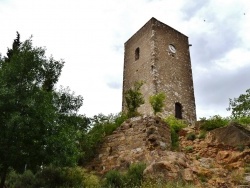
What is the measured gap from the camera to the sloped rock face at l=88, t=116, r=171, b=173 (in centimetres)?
1254

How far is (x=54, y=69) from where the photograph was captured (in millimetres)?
12734

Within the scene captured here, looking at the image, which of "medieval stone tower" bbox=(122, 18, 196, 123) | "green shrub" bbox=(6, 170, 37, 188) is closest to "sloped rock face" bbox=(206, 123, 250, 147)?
"green shrub" bbox=(6, 170, 37, 188)

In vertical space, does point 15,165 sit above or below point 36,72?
below

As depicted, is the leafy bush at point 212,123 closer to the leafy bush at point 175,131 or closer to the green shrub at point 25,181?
the leafy bush at point 175,131

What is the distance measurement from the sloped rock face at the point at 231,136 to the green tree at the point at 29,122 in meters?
5.71

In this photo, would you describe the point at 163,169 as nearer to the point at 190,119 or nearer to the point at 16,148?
the point at 16,148

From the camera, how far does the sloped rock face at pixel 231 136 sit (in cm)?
1248

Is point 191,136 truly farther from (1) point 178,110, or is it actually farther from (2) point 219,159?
(1) point 178,110

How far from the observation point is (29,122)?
34.5 feet

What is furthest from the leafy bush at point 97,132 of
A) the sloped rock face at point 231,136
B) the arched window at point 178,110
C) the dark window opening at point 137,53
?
the dark window opening at point 137,53

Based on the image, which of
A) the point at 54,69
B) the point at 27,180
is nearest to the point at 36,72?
the point at 54,69

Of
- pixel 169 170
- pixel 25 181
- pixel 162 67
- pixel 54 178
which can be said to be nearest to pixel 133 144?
pixel 169 170

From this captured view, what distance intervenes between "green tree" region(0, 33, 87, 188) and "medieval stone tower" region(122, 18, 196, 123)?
38.7ft

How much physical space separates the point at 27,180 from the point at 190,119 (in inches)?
595
